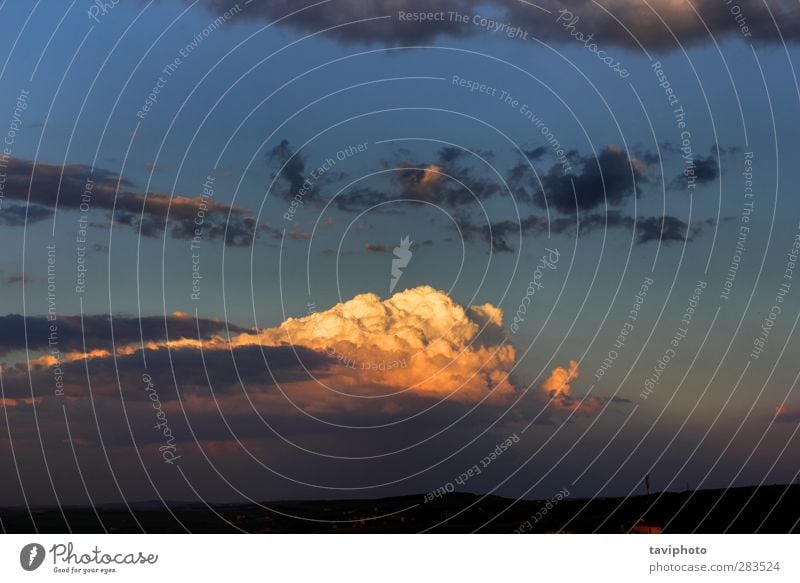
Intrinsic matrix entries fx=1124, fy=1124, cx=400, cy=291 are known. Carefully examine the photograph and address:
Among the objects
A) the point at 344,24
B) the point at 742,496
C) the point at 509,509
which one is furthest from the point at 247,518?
the point at 742,496

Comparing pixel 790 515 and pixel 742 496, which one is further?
pixel 742 496

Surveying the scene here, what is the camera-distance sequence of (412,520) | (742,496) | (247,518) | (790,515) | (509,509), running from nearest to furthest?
1. (247,518)
2. (412,520)
3. (790,515)
4. (509,509)
5. (742,496)

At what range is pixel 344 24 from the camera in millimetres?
44469

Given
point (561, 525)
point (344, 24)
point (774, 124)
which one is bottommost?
point (561, 525)
